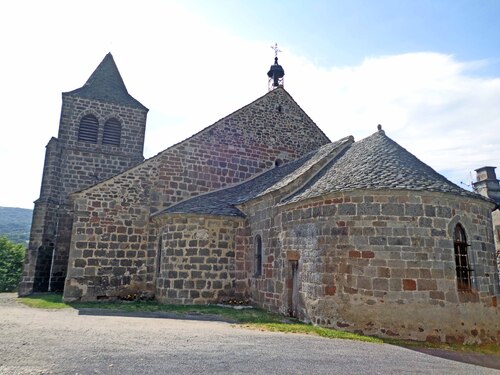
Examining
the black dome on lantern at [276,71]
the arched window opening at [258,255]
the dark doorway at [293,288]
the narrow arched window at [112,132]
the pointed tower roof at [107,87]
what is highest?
the black dome on lantern at [276,71]

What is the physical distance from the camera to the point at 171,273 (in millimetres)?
13930

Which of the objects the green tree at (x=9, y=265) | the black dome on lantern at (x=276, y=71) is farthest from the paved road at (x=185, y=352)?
the green tree at (x=9, y=265)

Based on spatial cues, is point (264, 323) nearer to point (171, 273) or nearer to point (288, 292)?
point (288, 292)

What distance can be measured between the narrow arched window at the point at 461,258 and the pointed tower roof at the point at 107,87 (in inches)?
784

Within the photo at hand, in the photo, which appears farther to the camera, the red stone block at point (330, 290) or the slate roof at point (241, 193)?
the slate roof at point (241, 193)

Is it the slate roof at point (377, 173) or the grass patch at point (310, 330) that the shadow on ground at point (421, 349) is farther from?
the slate roof at point (377, 173)

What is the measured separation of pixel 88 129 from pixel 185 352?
Answer: 19.3m

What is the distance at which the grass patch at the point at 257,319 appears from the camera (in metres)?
9.05

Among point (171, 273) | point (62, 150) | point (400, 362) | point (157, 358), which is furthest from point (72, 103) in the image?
point (400, 362)

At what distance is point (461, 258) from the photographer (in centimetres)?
1036

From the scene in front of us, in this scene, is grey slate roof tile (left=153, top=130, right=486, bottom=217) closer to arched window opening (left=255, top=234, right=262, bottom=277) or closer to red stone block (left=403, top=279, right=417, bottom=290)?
arched window opening (left=255, top=234, right=262, bottom=277)

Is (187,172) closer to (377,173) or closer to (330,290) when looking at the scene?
(377,173)

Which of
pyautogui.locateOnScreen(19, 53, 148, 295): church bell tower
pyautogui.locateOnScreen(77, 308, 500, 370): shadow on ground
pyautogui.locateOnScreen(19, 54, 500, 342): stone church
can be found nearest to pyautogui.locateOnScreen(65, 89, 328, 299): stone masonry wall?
pyautogui.locateOnScreen(19, 54, 500, 342): stone church

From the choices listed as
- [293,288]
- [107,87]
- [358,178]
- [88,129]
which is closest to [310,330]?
[293,288]
